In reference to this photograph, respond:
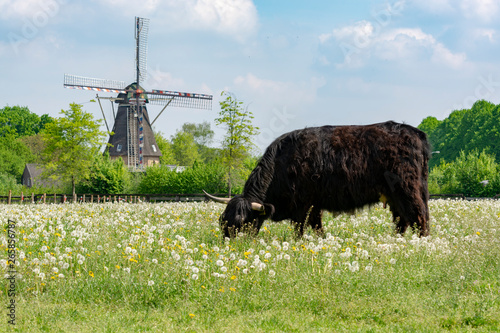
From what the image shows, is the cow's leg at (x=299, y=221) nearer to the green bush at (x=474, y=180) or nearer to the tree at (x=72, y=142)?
the tree at (x=72, y=142)

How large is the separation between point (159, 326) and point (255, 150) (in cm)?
3077

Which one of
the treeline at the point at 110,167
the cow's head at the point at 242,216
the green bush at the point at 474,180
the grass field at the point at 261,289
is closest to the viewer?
the grass field at the point at 261,289

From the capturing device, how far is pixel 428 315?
20.0ft

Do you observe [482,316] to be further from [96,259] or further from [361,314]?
[96,259]

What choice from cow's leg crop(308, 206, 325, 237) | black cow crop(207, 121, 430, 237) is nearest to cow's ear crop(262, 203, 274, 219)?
black cow crop(207, 121, 430, 237)

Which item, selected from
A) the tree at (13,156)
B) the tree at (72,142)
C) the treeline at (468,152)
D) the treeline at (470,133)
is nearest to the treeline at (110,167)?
the tree at (72,142)

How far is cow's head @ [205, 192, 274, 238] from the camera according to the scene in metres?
10.0

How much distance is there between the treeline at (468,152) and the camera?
4256cm

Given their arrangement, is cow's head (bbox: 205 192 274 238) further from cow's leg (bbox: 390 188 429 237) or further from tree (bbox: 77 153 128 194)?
tree (bbox: 77 153 128 194)

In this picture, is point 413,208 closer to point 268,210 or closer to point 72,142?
point 268,210

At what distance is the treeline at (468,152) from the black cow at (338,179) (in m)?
23.6

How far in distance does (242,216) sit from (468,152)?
6100cm

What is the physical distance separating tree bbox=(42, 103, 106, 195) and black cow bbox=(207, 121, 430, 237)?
2959 centimetres

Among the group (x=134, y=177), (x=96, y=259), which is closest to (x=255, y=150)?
(x=134, y=177)
